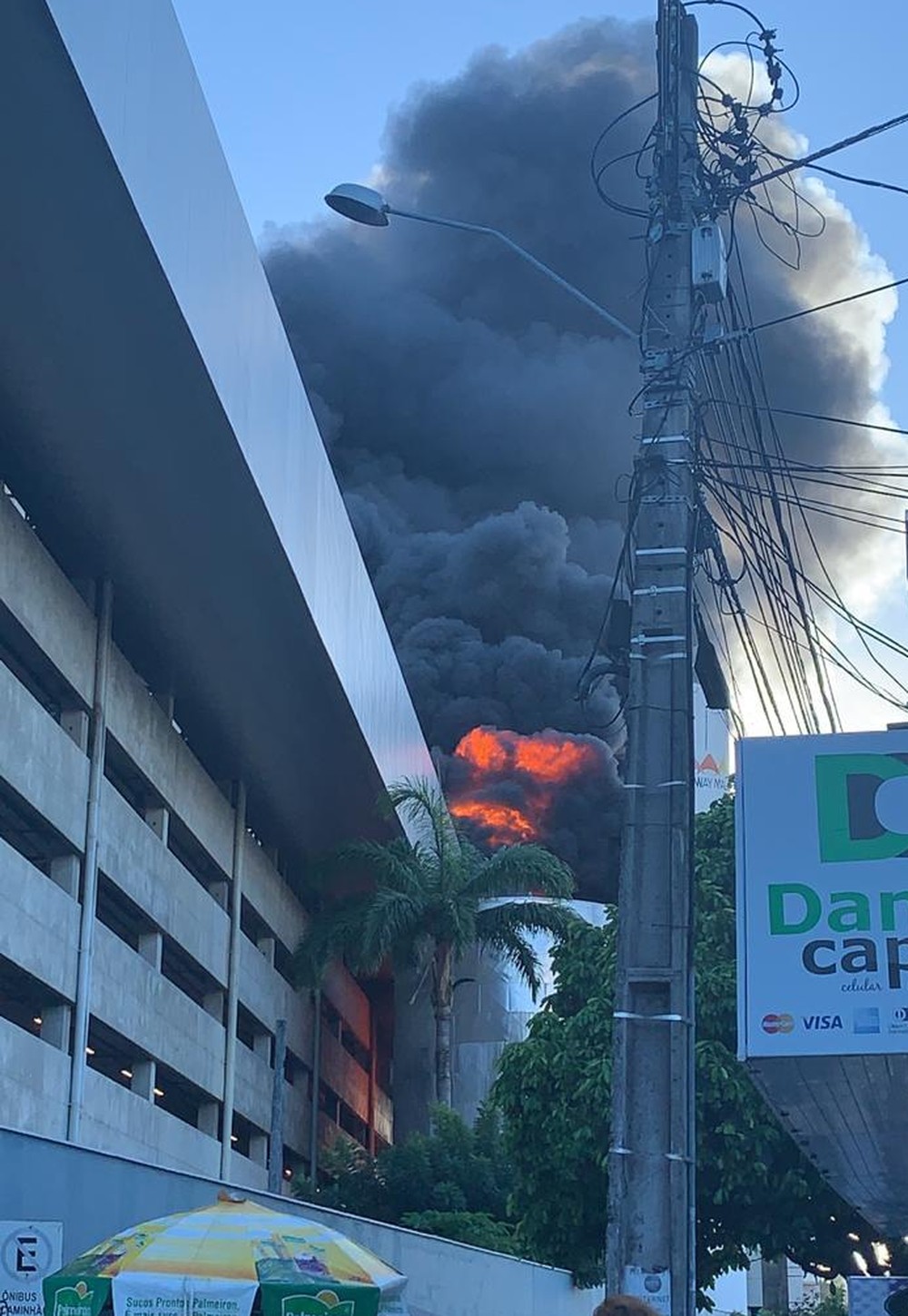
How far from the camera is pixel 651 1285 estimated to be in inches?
371

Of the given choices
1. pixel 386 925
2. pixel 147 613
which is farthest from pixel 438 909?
pixel 147 613

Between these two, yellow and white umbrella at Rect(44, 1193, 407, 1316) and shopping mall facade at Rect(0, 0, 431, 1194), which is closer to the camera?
yellow and white umbrella at Rect(44, 1193, 407, 1316)

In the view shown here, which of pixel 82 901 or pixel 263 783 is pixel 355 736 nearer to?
pixel 263 783

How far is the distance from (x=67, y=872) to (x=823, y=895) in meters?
14.8

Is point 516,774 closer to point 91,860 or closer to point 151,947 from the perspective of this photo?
point 151,947

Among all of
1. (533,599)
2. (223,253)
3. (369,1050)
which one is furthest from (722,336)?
(533,599)

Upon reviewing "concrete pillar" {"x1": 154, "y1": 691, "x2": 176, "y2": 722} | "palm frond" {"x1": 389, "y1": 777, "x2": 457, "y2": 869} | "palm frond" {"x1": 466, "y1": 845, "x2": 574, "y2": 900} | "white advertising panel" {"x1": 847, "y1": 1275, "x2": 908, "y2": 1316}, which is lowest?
"white advertising panel" {"x1": 847, "y1": 1275, "x2": 908, "y2": 1316}

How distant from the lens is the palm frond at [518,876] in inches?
1501

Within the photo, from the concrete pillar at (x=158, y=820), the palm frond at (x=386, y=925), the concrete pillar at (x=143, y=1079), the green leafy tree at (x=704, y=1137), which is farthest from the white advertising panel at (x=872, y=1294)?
the palm frond at (x=386, y=925)

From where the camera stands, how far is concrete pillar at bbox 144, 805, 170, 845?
28.9 m

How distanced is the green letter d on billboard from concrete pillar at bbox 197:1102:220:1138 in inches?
878

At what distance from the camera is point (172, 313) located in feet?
65.1

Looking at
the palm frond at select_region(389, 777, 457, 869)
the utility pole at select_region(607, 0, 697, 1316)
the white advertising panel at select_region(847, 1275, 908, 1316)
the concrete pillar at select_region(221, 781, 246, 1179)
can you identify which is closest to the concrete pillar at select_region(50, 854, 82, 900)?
the concrete pillar at select_region(221, 781, 246, 1179)

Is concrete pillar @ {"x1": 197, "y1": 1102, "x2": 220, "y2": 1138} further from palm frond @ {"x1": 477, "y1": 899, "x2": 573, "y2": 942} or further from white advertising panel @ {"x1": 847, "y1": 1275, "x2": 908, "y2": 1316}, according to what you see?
white advertising panel @ {"x1": 847, "y1": 1275, "x2": 908, "y2": 1316}
